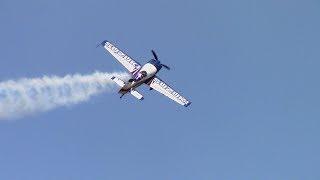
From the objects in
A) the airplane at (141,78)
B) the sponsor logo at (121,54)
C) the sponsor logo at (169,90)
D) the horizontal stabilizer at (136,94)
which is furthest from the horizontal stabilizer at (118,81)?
the sponsor logo at (169,90)

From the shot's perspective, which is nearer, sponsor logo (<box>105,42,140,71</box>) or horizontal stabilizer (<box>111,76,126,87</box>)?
horizontal stabilizer (<box>111,76,126,87</box>)

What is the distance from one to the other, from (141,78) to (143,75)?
1.19 m

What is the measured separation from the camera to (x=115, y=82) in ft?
448

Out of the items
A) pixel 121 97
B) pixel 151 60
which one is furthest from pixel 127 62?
pixel 121 97

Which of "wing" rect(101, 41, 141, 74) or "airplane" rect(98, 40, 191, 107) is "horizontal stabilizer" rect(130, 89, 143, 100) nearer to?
"airplane" rect(98, 40, 191, 107)

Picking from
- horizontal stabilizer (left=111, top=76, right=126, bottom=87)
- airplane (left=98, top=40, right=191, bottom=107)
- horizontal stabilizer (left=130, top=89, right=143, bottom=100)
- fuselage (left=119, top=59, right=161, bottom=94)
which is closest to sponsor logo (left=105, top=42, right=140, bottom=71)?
airplane (left=98, top=40, right=191, bottom=107)

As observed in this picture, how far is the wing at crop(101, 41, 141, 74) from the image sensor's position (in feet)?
481

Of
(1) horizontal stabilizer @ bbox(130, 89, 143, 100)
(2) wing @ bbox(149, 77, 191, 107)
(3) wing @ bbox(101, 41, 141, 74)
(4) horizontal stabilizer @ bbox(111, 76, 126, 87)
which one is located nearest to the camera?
(1) horizontal stabilizer @ bbox(130, 89, 143, 100)

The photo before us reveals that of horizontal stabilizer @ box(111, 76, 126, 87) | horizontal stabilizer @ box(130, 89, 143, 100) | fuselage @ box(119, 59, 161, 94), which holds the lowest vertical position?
horizontal stabilizer @ box(130, 89, 143, 100)

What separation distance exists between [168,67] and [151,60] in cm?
436

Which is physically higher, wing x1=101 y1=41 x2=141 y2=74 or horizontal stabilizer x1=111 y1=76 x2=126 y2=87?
wing x1=101 y1=41 x2=141 y2=74

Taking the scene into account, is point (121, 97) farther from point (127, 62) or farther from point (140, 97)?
point (127, 62)

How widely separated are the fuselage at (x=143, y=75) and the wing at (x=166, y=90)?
1683 mm

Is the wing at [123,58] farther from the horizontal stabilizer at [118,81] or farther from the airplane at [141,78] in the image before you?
the horizontal stabilizer at [118,81]
